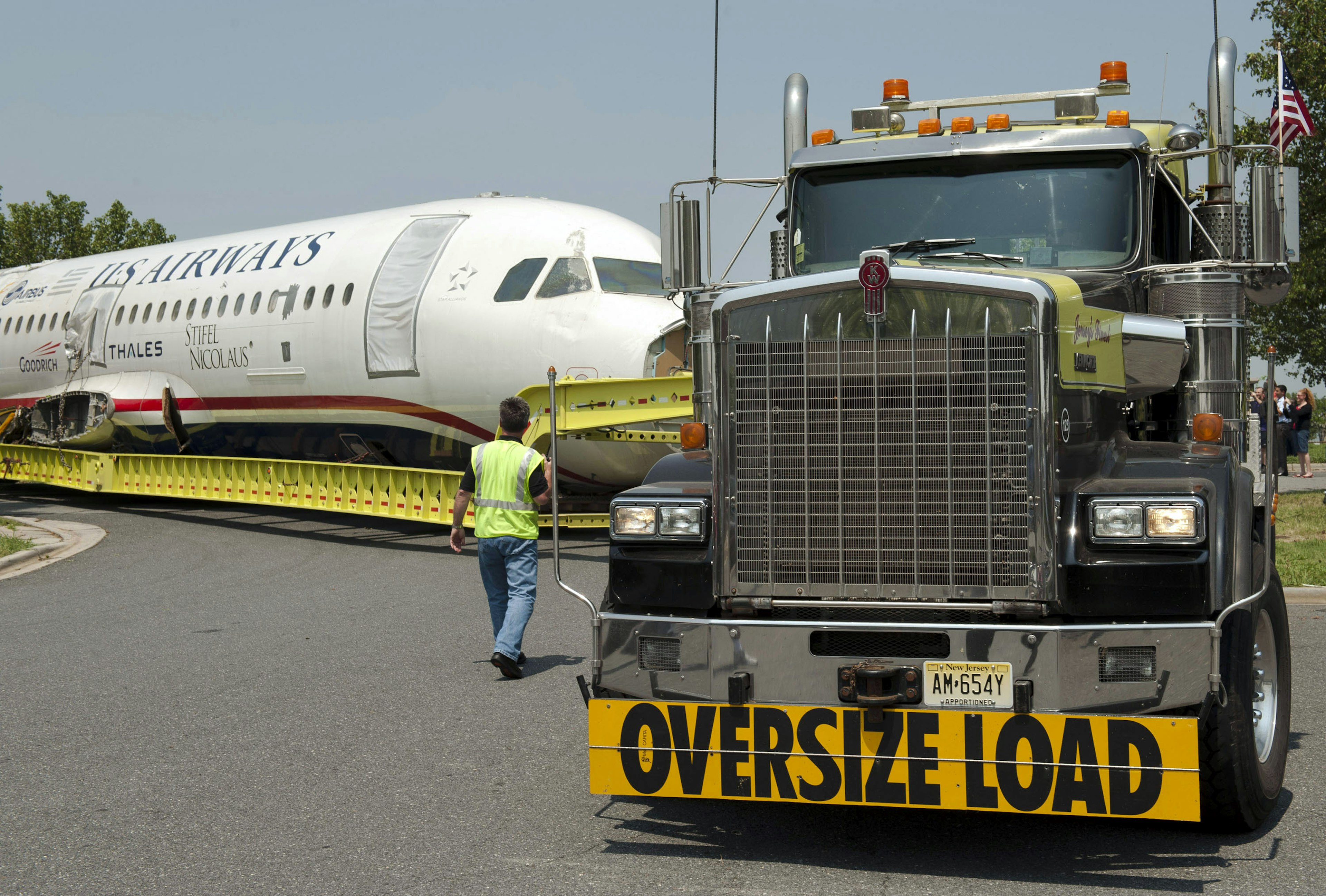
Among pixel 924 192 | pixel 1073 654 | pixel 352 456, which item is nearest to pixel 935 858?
pixel 1073 654

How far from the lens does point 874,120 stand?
7.95 m

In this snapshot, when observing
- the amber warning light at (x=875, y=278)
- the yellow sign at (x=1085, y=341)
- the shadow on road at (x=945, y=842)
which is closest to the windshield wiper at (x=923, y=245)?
the yellow sign at (x=1085, y=341)

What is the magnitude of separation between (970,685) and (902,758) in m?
0.33

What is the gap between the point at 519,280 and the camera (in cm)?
1544

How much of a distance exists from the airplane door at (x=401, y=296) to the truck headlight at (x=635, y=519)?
11.2m

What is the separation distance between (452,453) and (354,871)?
11680 mm

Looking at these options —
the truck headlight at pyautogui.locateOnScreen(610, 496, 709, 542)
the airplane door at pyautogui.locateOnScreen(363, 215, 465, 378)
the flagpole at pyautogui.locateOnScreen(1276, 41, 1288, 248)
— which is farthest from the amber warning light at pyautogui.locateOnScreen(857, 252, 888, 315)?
the airplane door at pyautogui.locateOnScreen(363, 215, 465, 378)

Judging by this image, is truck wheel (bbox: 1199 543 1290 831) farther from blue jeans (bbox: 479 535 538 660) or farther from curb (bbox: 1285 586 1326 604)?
curb (bbox: 1285 586 1326 604)

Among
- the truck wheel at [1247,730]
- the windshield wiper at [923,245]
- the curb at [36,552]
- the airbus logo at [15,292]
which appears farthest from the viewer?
the airbus logo at [15,292]

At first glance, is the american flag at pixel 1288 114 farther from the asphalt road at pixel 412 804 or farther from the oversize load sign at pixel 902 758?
the oversize load sign at pixel 902 758

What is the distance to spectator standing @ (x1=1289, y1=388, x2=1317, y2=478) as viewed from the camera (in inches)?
1009

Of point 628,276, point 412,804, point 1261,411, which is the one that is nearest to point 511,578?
point 412,804

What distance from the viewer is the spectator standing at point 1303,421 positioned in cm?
2564

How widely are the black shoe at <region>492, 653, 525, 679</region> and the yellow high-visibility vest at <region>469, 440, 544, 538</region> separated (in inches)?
27.8
